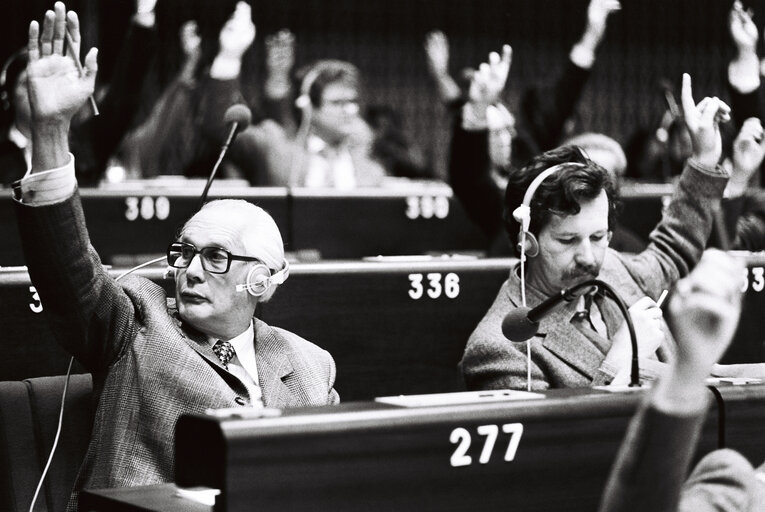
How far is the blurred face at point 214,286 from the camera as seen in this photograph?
256cm

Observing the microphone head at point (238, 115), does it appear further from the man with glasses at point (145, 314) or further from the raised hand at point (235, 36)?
the raised hand at point (235, 36)

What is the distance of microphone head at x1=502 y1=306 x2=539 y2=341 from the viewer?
220cm

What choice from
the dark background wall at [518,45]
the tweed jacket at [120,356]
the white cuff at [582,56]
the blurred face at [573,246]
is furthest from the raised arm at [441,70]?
the tweed jacket at [120,356]

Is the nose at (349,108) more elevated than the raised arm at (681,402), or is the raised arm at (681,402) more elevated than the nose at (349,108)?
the raised arm at (681,402)

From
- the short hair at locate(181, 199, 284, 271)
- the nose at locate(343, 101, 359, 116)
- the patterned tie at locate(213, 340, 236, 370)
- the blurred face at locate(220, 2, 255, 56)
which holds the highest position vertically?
the blurred face at locate(220, 2, 255, 56)

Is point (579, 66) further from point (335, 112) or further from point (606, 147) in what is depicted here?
point (335, 112)

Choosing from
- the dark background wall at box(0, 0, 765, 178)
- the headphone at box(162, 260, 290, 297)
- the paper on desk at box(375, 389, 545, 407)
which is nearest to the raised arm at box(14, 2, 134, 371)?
the headphone at box(162, 260, 290, 297)

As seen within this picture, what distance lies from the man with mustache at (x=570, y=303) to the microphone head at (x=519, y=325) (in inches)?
16.5

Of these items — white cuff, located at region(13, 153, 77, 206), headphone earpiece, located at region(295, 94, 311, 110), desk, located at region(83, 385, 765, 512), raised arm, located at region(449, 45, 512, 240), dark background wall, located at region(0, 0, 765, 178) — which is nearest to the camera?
desk, located at region(83, 385, 765, 512)

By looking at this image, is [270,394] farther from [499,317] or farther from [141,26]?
[141,26]

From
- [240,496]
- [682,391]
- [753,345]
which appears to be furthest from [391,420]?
[753,345]

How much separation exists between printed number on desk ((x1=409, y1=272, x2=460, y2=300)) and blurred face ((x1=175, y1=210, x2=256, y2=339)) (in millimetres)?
800

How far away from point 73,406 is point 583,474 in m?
1.24

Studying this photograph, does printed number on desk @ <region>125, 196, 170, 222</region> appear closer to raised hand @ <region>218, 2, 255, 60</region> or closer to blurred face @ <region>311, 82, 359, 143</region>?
raised hand @ <region>218, 2, 255, 60</region>
